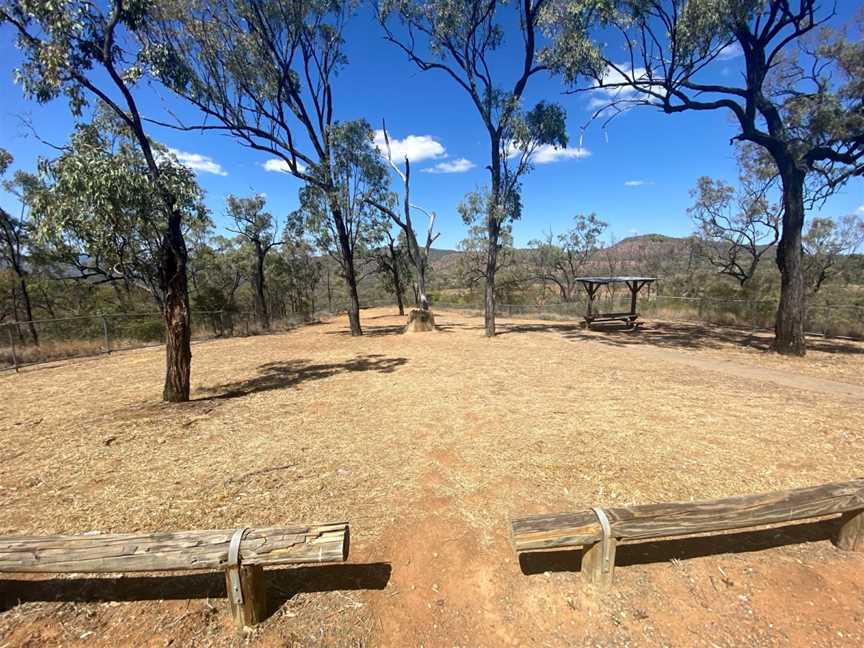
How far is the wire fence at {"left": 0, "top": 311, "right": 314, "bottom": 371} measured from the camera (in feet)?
33.4

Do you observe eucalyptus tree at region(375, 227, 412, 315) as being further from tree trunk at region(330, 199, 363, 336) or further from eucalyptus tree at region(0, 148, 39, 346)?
eucalyptus tree at region(0, 148, 39, 346)

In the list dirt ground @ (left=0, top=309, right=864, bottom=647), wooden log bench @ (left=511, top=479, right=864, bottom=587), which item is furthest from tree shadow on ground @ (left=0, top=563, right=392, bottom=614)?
wooden log bench @ (left=511, top=479, right=864, bottom=587)

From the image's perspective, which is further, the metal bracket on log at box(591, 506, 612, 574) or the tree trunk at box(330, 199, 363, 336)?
the tree trunk at box(330, 199, 363, 336)

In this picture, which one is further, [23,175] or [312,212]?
[23,175]

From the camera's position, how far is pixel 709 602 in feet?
7.22

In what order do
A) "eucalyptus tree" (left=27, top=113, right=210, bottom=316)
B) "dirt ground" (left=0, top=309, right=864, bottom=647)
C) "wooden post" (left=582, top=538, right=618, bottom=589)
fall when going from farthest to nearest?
"eucalyptus tree" (left=27, top=113, right=210, bottom=316)
"wooden post" (left=582, top=538, right=618, bottom=589)
"dirt ground" (left=0, top=309, right=864, bottom=647)

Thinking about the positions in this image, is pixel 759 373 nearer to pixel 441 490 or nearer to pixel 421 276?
pixel 441 490

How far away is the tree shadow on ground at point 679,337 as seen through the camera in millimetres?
10664

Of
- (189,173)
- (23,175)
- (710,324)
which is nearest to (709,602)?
(189,173)

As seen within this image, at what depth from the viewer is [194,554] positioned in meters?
2.01

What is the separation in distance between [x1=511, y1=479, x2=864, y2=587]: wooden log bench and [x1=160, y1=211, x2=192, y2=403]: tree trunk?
5.89 m

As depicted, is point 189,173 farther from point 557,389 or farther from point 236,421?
point 557,389

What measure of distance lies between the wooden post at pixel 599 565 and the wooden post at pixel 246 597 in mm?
2039

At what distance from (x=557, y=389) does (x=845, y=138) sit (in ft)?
33.8
